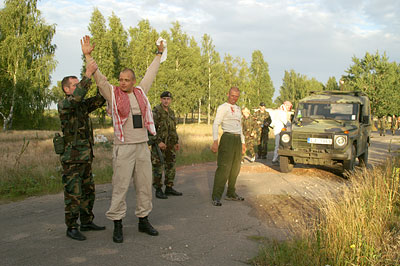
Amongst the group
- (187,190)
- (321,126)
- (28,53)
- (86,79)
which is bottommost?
(187,190)

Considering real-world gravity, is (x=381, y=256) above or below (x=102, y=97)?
below

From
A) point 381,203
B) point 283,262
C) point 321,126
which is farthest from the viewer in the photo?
point 321,126

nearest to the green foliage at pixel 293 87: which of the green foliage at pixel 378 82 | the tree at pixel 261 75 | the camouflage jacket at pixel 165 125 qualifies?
the tree at pixel 261 75

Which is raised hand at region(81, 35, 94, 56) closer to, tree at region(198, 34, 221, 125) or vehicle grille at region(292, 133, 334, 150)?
vehicle grille at region(292, 133, 334, 150)

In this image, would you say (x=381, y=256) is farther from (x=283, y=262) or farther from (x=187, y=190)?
(x=187, y=190)

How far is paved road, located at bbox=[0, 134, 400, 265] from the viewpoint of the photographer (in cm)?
368

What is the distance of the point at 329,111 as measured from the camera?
10062 mm

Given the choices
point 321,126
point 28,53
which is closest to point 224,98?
point 28,53

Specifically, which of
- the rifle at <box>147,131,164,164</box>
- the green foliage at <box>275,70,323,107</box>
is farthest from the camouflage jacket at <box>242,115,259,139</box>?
the green foliage at <box>275,70,323,107</box>

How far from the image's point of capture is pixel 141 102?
4.19m

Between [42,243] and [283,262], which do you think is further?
[42,243]

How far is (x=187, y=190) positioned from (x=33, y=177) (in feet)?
11.9

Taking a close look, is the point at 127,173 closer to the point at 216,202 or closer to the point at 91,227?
the point at 91,227

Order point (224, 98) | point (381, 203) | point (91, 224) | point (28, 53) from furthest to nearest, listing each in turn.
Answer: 1. point (224, 98)
2. point (28, 53)
3. point (381, 203)
4. point (91, 224)
